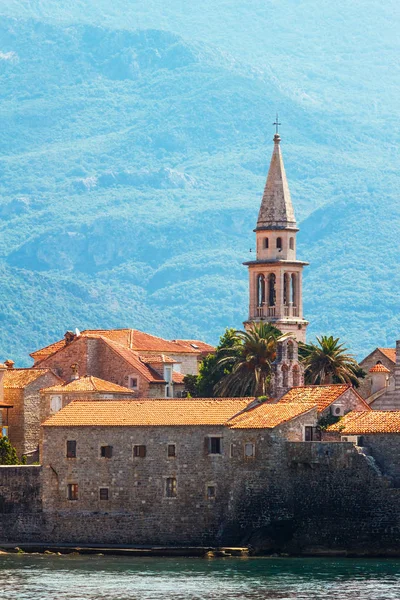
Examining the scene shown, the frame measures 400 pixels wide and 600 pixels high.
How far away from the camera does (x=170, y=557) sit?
92688mm

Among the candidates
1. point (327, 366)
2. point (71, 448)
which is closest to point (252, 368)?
point (327, 366)

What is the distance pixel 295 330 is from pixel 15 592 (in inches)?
1962

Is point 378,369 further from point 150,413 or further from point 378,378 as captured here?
point 150,413

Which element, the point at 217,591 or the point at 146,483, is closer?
the point at 217,591

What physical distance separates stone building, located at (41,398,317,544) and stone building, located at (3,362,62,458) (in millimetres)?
11639

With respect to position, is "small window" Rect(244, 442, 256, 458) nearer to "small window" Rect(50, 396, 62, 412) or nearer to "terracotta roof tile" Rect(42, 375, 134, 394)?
"terracotta roof tile" Rect(42, 375, 134, 394)

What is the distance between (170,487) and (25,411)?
17.6 meters

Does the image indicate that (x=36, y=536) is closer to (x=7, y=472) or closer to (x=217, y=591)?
(x=7, y=472)

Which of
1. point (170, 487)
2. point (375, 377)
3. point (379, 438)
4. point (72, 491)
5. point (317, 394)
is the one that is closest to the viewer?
point (379, 438)

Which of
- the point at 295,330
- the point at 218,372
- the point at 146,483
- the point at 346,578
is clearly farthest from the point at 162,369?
the point at 346,578

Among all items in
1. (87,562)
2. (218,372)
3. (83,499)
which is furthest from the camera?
(218,372)

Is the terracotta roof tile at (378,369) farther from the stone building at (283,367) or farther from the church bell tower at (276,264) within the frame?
the stone building at (283,367)

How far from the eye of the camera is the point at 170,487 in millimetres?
96188

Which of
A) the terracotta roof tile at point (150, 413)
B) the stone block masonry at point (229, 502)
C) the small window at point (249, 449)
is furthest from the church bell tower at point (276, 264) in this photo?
the small window at point (249, 449)
